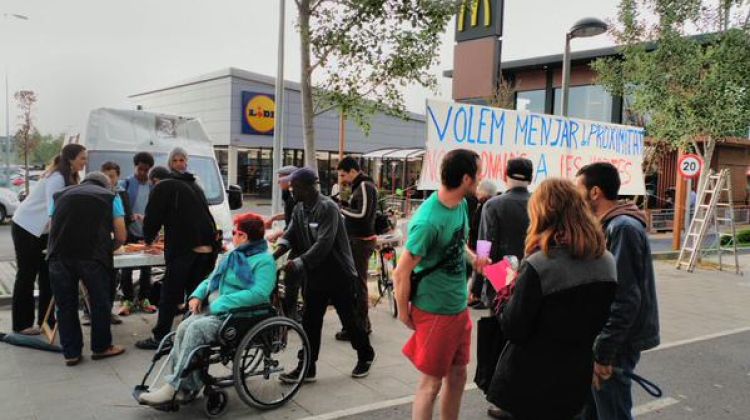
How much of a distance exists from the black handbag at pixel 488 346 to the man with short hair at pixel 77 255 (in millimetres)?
3535

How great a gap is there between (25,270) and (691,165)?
12831 millimetres

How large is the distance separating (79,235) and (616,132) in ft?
27.6

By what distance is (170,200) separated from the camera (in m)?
5.34

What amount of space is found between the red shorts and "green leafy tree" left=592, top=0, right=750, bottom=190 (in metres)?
11.5

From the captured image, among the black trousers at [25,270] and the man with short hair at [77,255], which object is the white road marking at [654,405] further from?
the black trousers at [25,270]

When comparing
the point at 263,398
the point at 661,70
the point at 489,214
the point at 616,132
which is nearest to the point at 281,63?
the point at 616,132

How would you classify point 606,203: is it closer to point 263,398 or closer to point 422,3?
point 263,398

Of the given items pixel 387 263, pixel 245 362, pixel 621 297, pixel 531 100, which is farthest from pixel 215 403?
pixel 531 100

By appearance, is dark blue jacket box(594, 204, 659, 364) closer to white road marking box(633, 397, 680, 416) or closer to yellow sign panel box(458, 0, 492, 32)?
white road marking box(633, 397, 680, 416)

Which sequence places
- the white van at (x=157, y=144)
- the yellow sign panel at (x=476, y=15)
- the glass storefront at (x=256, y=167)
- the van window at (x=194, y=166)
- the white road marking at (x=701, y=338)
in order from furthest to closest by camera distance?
1. the glass storefront at (x=256, y=167)
2. the yellow sign panel at (x=476, y=15)
3. the white van at (x=157, y=144)
4. the van window at (x=194, y=166)
5. the white road marking at (x=701, y=338)

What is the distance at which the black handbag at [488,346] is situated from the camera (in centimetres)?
305

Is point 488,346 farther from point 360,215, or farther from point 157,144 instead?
point 157,144

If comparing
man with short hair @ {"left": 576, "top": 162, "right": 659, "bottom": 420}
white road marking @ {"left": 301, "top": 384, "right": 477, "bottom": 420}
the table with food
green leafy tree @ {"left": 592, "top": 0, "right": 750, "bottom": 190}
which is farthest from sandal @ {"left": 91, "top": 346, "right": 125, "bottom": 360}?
green leafy tree @ {"left": 592, "top": 0, "right": 750, "bottom": 190}

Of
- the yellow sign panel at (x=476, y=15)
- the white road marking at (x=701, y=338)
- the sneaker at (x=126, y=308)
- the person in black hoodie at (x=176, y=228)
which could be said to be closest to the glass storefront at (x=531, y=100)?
the yellow sign panel at (x=476, y=15)
